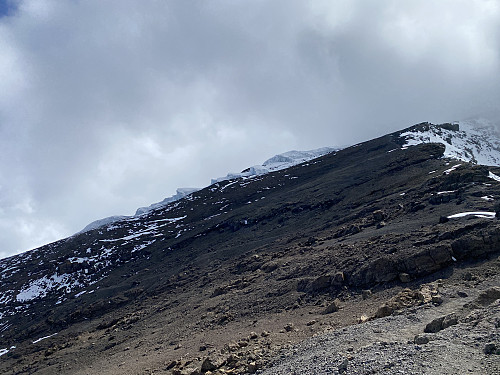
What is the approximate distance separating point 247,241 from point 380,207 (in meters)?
18.3

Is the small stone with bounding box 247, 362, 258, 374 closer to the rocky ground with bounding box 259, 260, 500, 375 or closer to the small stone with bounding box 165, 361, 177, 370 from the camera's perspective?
the rocky ground with bounding box 259, 260, 500, 375

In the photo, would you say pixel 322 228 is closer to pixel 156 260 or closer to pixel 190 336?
pixel 190 336

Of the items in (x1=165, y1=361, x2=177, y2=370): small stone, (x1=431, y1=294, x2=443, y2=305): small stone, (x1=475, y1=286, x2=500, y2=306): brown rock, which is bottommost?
(x1=165, y1=361, x2=177, y2=370): small stone

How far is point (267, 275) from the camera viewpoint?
31.3 metres

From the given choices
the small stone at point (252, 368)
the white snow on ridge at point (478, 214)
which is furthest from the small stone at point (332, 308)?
the white snow on ridge at point (478, 214)

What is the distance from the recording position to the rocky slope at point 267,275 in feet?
59.1

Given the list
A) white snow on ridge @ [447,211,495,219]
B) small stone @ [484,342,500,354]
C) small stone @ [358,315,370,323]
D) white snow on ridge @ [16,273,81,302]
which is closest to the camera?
small stone @ [484,342,500,354]

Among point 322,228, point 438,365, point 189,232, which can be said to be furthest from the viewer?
point 189,232

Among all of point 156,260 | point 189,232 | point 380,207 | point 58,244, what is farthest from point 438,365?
point 58,244

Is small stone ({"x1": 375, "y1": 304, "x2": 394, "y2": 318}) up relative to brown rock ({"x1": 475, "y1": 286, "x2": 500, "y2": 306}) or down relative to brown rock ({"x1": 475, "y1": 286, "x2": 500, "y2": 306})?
down

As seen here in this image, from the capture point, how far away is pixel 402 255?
21.2 meters

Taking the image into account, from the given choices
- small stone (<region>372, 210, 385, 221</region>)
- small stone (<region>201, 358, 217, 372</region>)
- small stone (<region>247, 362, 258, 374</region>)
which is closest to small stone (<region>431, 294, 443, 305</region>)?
small stone (<region>247, 362, 258, 374</region>)

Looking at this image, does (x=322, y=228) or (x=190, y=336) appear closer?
(x=190, y=336)

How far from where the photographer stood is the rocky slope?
18.0 metres
